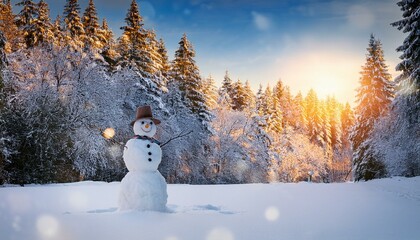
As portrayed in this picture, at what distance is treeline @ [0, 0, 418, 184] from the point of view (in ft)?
55.3

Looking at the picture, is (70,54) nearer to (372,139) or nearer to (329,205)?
(329,205)

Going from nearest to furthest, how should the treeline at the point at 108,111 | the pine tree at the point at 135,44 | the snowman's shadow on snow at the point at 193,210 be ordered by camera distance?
the snowman's shadow on snow at the point at 193,210, the treeline at the point at 108,111, the pine tree at the point at 135,44

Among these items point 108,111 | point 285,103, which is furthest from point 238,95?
point 108,111

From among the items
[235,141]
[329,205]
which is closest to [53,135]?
[329,205]

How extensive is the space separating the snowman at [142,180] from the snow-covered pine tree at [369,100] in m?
21.3

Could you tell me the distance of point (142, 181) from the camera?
6.41 meters

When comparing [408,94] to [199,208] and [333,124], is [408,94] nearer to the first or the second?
[199,208]

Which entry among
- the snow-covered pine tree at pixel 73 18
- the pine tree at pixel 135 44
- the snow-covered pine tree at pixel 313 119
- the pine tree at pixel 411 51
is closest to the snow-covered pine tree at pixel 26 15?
the snow-covered pine tree at pixel 73 18

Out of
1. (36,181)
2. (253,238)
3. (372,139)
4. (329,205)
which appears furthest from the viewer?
(372,139)

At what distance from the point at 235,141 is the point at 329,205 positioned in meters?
24.5

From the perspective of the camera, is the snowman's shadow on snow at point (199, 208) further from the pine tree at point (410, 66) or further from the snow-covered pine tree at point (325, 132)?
the snow-covered pine tree at point (325, 132)

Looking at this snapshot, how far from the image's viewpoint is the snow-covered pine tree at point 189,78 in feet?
101

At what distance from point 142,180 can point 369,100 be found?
23.2m

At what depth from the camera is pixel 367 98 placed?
81.9ft
